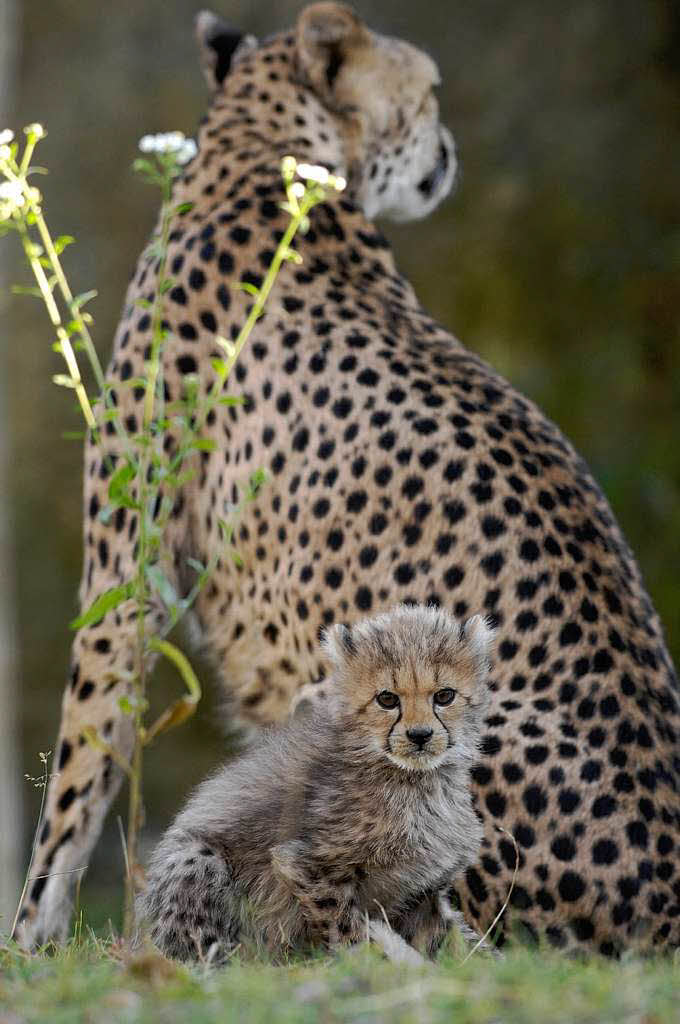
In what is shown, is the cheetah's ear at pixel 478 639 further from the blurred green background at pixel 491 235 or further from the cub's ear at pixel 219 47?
the blurred green background at pixel 491 235

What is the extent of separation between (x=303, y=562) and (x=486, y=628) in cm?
77

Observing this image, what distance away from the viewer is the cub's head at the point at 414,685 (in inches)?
101

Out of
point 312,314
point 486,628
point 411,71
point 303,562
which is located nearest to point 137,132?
point 411,71

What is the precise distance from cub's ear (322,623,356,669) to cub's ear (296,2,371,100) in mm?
2035

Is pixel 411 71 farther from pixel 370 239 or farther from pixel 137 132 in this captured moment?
pixel 137 132

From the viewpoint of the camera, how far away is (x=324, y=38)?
13.8 ft

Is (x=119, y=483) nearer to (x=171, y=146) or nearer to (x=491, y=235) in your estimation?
(x=171, y=146)

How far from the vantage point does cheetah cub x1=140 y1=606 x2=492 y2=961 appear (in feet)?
8.49

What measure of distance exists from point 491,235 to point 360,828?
531cm

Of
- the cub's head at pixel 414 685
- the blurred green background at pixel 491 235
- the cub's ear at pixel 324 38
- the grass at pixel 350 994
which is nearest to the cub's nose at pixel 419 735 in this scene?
the cub's head at pixel 414 685

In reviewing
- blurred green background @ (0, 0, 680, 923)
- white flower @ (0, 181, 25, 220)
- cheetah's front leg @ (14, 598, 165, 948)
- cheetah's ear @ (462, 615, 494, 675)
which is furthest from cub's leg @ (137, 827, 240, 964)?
blurred green background @ (0, 0, 680, 923)

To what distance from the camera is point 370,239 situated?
3996 millimetres

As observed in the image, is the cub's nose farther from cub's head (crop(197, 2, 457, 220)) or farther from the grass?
cub's head (crop(197, 2, 457, 220))

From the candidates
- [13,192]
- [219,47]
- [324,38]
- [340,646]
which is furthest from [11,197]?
[219,47]
